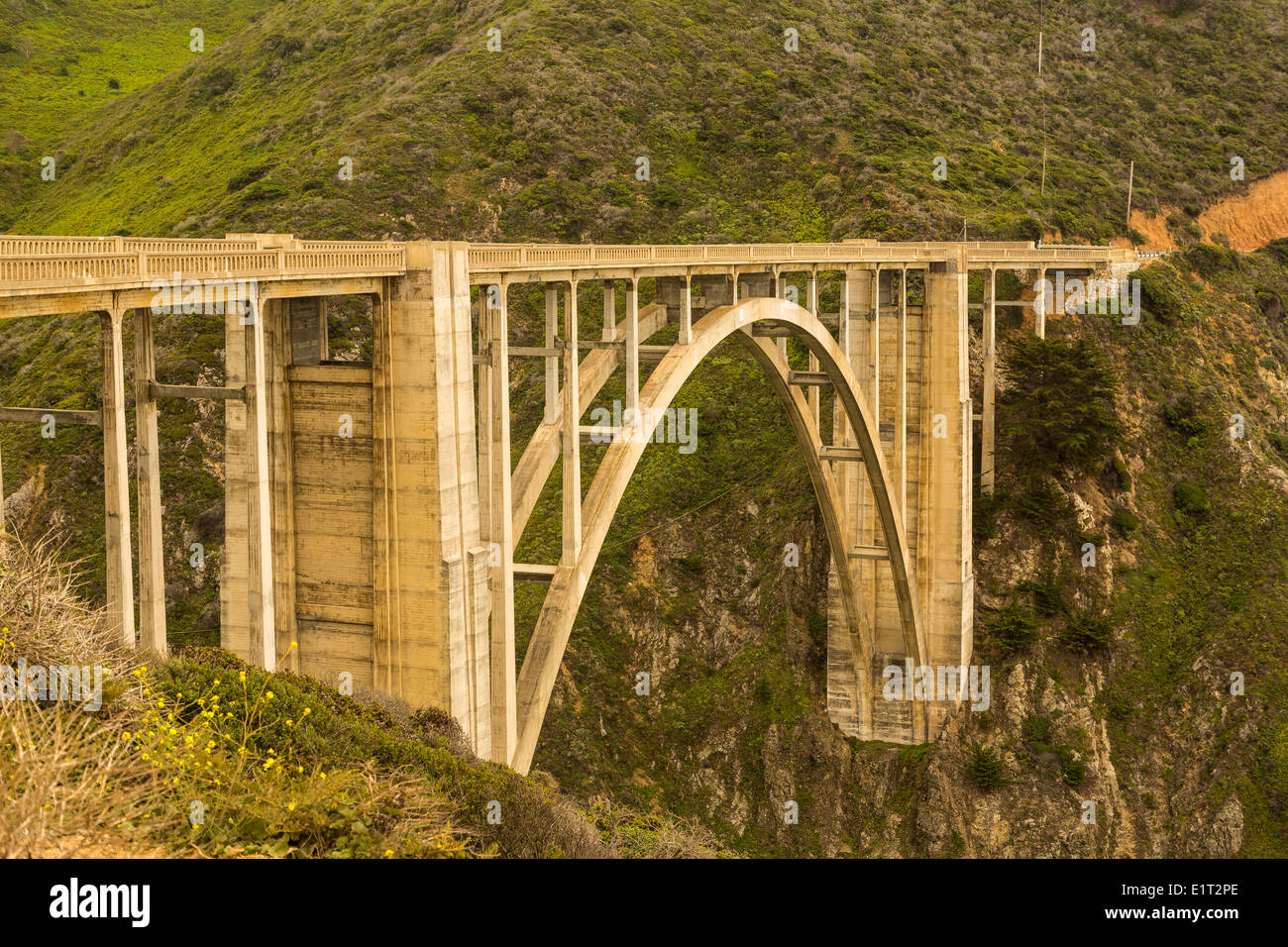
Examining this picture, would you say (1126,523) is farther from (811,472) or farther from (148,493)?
(148,493)

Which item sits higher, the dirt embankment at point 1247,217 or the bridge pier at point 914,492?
the dirt embankment at point 1247,217

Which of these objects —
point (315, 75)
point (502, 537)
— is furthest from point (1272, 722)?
point (315, 75)

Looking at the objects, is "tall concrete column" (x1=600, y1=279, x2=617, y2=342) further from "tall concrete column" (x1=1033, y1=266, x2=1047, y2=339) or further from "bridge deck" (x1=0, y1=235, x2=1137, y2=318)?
"tall concrete column" (x1=1033, y1=266, x2=1047, y2=339)

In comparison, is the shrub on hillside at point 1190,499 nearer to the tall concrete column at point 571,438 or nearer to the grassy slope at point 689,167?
the grassy slope at point 689,167

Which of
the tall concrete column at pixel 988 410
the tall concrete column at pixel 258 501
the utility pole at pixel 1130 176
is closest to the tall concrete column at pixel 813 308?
the tall concrete column at pixel 988 410

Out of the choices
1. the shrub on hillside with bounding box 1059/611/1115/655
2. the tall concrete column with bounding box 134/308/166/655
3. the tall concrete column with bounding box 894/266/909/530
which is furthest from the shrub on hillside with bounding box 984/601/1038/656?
the tall concrete column with bounding box 134/308/166/655

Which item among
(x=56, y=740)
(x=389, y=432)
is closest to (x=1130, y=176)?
(x=389, y=432)
